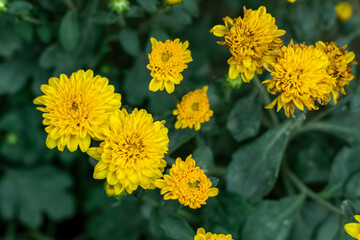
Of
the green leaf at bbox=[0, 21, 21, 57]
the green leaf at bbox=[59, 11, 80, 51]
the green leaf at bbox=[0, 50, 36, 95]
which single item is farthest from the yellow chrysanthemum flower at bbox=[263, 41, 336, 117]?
the green leaf at bbox=[0, 50, 36, 95]

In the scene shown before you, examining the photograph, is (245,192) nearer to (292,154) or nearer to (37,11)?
(292,154)

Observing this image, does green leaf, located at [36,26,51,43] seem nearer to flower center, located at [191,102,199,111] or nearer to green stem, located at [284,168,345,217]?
flower center, located at [191,102,199,111]

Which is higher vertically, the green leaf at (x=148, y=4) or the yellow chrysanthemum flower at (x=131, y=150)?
the green leaf at (x=148, y=4)

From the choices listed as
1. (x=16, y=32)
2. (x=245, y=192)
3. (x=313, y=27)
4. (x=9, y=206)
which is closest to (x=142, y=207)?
(x=245, y=192)

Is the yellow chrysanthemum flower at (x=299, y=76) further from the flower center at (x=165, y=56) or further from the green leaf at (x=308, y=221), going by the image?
the green leaf at (x=308, y=221)

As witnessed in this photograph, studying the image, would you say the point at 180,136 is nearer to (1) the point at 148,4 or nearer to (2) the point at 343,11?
(1) the point at 148,4

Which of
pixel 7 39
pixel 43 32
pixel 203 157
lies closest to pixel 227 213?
pixel 203 157

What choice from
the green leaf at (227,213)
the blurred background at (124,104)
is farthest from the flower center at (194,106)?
the green leaf at (227,213)
